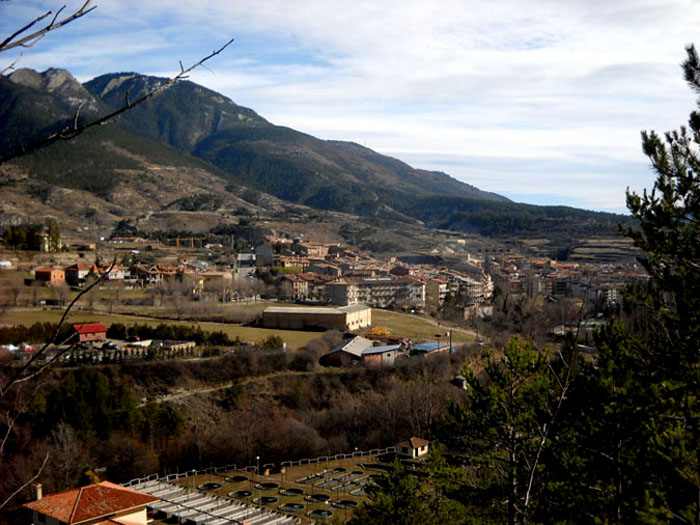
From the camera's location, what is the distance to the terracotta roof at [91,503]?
36.2 feet

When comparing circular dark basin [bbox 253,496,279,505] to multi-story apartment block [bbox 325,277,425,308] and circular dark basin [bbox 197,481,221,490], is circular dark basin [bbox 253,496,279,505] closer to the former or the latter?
circular dark basin [bbox 197,481,221,490]

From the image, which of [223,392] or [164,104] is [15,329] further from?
[164,104]

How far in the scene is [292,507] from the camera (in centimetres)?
1305

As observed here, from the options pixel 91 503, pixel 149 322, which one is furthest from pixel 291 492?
pixel 149 322

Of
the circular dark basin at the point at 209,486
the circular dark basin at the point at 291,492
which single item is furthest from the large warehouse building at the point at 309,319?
the circular dark basin at the point at 291,492

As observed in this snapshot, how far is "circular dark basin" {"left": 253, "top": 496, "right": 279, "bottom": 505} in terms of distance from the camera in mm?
13484

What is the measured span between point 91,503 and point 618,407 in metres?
9.72

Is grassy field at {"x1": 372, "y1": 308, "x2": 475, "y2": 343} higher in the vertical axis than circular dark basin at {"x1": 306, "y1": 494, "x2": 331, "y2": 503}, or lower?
higher

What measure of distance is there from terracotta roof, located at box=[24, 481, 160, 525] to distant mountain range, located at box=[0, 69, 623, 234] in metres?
24.3

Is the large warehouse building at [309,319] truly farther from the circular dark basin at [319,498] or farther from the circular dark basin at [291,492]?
the circular dark basin at [319,498]

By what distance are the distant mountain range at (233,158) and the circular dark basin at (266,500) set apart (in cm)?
2443

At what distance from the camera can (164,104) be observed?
180 meters

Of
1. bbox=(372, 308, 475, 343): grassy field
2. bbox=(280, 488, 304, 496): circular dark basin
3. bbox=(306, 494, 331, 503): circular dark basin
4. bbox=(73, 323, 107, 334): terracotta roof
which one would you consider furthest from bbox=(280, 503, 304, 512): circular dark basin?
bbox=(372, 308, 475, 343): grassy field

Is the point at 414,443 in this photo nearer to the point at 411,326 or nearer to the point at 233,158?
the point at 411,326
